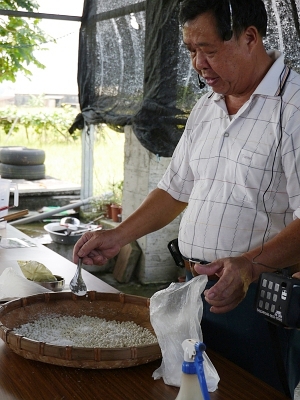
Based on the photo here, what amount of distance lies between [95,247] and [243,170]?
1.83 feet

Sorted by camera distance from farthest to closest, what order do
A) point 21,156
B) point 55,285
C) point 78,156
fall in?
point 78,156
point 21,156
point 55,285

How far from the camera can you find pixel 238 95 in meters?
2.05

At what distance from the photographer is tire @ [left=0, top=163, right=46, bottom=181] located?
791 cm

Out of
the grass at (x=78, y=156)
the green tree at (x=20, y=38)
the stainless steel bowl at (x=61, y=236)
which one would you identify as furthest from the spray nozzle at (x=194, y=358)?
the green tree at (x=20, y=38)

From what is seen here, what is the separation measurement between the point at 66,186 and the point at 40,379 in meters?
6.17

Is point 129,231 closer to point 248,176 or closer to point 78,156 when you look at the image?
point 248,176

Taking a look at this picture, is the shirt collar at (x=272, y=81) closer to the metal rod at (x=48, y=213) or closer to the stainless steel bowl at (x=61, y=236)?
the stainless steel bowl at (x=61, y=236)

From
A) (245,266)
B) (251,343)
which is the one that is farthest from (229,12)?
(251,343)

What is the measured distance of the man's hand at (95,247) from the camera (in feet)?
6.71

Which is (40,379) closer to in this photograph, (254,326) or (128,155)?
(254,326)

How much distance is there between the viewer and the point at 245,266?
1.62 m

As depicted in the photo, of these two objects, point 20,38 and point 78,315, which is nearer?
point 78,315

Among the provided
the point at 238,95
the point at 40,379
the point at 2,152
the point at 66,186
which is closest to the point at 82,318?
the point at 40,379

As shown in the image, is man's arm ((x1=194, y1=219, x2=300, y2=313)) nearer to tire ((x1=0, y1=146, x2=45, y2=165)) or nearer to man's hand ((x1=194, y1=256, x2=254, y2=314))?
man's hand ((x1=194, y1=256, x2=254, y2=314))
